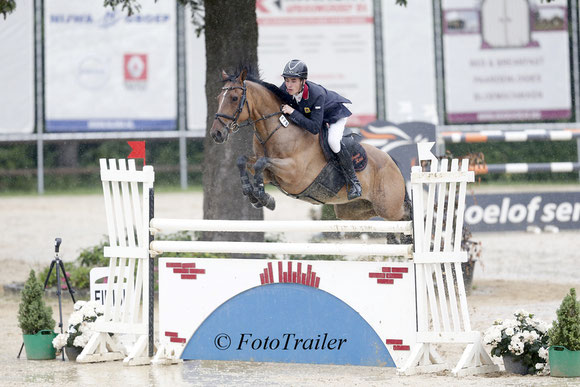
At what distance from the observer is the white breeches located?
623 centimetres

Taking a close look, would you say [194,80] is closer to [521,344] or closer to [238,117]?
[238,117]

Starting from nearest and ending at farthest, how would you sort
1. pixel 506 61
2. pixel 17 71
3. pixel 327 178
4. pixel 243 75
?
pixel 243 75, pixel 327 178, pixel 17 71, pixel 506 61

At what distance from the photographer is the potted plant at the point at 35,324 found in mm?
5965

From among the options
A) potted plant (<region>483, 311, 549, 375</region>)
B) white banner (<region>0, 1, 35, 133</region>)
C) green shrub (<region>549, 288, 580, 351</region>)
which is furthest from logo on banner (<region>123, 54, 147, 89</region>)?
green shrub (<region>549, 288, 580, 351</region>)

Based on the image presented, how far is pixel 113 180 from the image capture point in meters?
5.82

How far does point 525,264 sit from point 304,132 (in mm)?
5204

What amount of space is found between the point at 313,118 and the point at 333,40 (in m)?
13.0

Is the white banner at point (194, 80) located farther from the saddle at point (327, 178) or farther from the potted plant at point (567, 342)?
the potted plant at point (567, 342)

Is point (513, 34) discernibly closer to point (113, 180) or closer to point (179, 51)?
point (179, 51)

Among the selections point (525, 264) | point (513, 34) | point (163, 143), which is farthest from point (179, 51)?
point (525, 264)

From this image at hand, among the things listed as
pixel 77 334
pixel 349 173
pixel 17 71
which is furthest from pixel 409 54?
pixel 77 334

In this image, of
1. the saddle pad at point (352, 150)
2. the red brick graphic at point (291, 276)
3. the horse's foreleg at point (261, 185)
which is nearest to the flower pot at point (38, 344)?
the red brick graphic at point (291, 276)

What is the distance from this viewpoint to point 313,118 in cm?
611

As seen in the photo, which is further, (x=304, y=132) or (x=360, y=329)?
(x=304, y=132)
